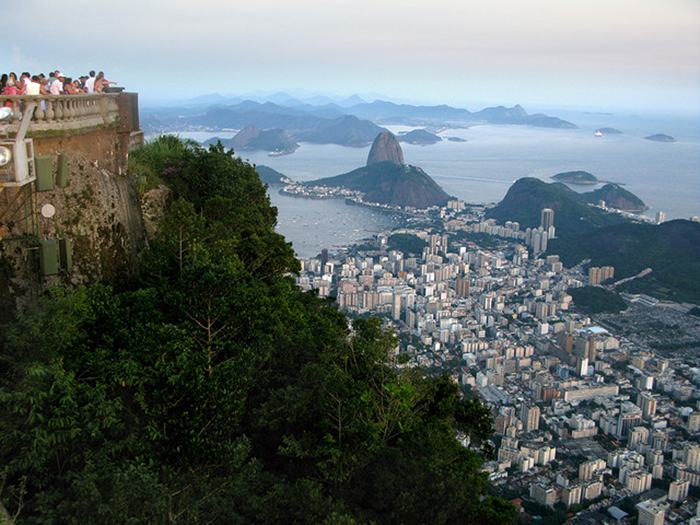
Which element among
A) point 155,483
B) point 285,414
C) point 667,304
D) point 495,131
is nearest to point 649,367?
point 667,304

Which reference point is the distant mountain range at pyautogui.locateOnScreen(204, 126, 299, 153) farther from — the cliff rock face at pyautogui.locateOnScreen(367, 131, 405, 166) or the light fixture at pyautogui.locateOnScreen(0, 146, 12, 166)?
the light fixture at pyautogui.locateOnScreen(0, 146, 12, 166)

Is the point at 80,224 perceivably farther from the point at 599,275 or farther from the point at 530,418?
the point at 599,275

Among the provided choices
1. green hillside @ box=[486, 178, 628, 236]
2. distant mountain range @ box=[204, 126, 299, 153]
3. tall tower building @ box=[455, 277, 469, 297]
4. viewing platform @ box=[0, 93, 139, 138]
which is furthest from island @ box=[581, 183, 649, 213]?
viewing platform @ box=[0, 93, 139, 138]

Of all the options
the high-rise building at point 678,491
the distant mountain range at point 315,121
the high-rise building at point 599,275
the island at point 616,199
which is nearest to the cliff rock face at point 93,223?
the high-rise building at point 678,491

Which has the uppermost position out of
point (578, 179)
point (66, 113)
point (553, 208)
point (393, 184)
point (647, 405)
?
point (66, 113)

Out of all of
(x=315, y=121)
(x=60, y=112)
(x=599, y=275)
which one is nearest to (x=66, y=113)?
(x=60, y=112)

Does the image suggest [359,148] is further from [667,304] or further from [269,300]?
[269,300]
